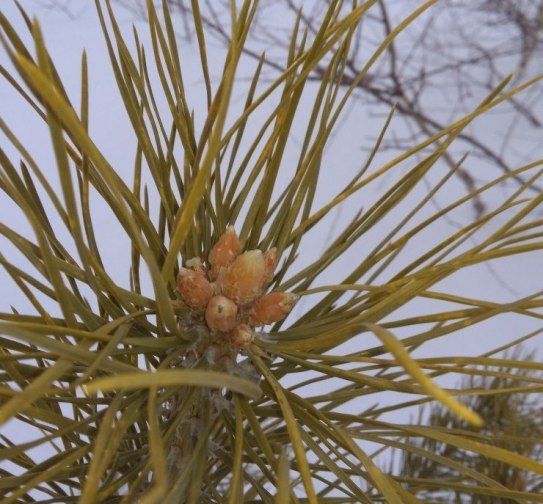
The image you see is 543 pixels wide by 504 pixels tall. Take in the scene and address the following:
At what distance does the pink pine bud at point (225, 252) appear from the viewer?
0.20 metres

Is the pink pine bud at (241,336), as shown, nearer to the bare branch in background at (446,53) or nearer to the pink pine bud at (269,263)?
the pink pine bud at (269,263)

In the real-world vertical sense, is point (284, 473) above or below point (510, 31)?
below

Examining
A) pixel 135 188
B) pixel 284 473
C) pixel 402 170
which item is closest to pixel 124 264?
pixel 402 170

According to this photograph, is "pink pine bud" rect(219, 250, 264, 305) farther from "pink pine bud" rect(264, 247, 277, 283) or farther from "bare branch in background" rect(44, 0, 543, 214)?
"bare branch in background" rect(44, 0, 543, 214)

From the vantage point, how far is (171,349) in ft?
0.63

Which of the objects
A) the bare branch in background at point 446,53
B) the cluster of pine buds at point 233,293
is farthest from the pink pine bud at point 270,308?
the bare branch in background at point 446,53

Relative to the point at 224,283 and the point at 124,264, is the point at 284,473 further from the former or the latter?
the point at 124,264

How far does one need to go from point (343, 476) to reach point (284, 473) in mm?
58

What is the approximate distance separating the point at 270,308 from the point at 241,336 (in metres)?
0.01

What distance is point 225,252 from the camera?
0.20 metres

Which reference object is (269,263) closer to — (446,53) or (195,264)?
(195,264)

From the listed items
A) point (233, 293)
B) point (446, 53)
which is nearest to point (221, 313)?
point (233, 293)

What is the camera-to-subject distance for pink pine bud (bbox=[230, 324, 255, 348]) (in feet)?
0.62

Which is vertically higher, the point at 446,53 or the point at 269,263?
the point at 446,53
